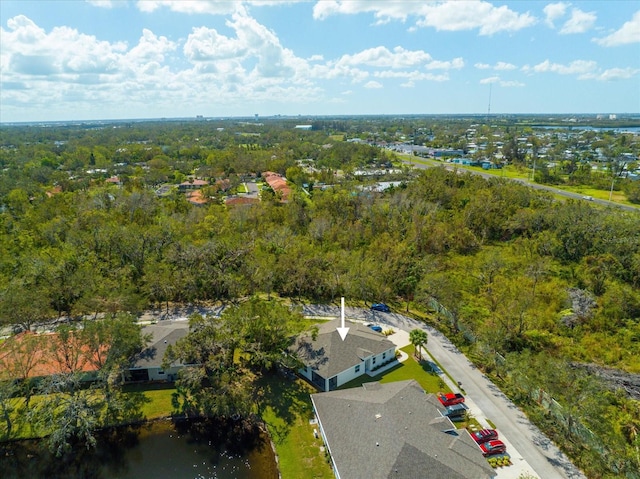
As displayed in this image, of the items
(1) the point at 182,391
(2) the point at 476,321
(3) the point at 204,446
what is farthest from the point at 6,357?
(2) the point at 476,321

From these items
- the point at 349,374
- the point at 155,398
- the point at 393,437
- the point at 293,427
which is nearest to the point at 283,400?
the point at 293,427

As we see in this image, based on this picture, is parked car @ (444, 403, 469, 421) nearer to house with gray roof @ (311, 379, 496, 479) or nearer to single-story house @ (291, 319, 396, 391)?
house with gray roof @ (311, 379, 496, 479)

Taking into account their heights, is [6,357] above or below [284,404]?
above

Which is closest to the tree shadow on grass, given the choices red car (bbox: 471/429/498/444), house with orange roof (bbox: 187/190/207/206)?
red car (bbox: 471/429/498/444)

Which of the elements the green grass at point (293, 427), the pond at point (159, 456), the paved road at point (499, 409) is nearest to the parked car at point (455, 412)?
the paved road at point (499, 409)

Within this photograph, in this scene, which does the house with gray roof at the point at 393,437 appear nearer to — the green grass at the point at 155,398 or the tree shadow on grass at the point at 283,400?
the tree shadow on grass at the point at 283,400

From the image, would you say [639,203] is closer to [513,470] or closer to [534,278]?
[534,278]
